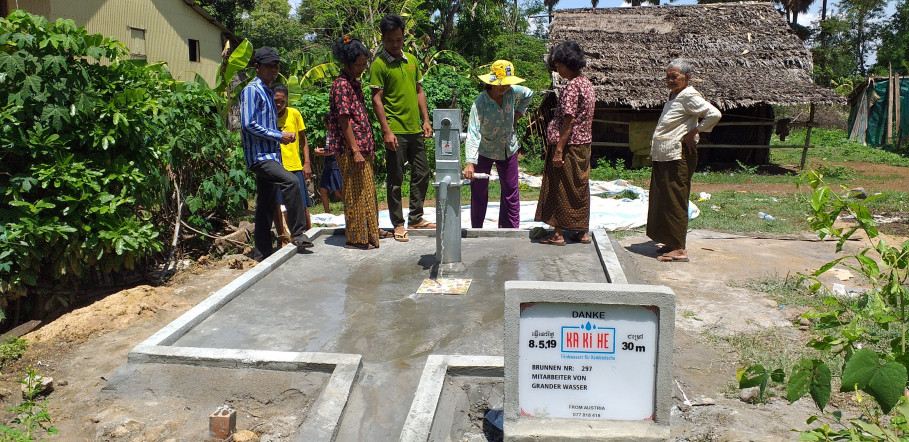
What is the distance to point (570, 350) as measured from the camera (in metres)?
2.82

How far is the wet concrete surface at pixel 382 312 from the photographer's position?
3580 mm

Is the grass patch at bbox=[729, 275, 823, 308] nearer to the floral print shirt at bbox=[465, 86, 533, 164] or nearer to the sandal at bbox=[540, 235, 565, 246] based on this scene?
the sandal at bbox=[540, 235, 565, 246]

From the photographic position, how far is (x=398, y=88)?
638 cm

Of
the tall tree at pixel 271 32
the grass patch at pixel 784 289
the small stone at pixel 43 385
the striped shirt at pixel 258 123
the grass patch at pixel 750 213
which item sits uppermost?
the tall tree at pixel 271 32

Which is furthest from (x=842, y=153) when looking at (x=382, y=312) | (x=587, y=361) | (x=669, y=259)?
(x=587, y=361)

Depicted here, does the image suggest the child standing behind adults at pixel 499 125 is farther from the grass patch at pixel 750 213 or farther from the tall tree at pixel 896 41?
the tall tree at pixel 896 41

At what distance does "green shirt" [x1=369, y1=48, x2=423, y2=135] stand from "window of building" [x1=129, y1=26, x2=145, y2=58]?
13088 mm

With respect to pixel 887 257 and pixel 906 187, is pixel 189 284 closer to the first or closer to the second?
pixel 887 257

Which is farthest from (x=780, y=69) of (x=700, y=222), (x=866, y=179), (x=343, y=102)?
(x=343, y=102)

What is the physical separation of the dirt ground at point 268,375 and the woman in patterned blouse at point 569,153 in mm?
663

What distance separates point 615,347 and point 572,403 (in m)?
0.30

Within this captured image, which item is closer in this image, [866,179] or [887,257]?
[887,257]

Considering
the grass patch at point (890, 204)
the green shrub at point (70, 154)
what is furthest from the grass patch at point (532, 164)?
the green shrub at point (70, 154)

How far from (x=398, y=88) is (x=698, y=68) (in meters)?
10.8
